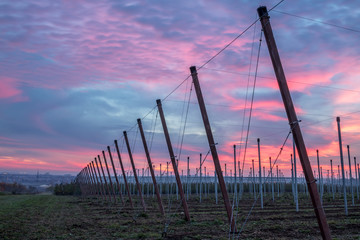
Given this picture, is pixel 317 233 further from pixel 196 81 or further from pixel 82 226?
pixel 82 226

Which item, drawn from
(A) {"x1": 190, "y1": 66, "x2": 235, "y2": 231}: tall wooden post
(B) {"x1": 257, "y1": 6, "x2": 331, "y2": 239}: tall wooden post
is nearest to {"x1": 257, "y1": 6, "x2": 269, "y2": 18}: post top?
(B) {"x1": 257, "y1": 6, "x2": 331, "y2": 239}: tall wooden post

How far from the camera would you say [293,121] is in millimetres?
10680

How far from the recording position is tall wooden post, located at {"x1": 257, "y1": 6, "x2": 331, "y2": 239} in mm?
10438

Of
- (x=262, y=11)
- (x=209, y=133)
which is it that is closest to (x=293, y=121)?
(x=262, y=11)

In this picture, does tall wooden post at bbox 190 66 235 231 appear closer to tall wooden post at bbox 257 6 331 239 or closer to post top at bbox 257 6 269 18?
tall wooden post at bbox 257 6 331 239

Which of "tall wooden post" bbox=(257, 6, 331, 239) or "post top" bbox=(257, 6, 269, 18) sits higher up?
"post top" bbox=(257, 6, 269, 18)

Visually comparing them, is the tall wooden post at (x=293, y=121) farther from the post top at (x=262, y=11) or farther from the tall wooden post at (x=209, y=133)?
the tall wooden post at (x=209, y=133)

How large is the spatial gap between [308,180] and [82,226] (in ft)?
45.2

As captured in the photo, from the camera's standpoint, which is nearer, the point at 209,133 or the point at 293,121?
the point at 293,121

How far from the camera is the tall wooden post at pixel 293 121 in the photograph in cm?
1044

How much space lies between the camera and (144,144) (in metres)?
26.8

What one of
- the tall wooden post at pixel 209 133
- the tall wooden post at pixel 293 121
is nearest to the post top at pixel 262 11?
the tall wooden post at pixel 293 121

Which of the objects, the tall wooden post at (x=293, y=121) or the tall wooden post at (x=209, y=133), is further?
the tall wooden post at (x=209, y=133)

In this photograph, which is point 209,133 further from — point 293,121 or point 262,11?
point 262,11
